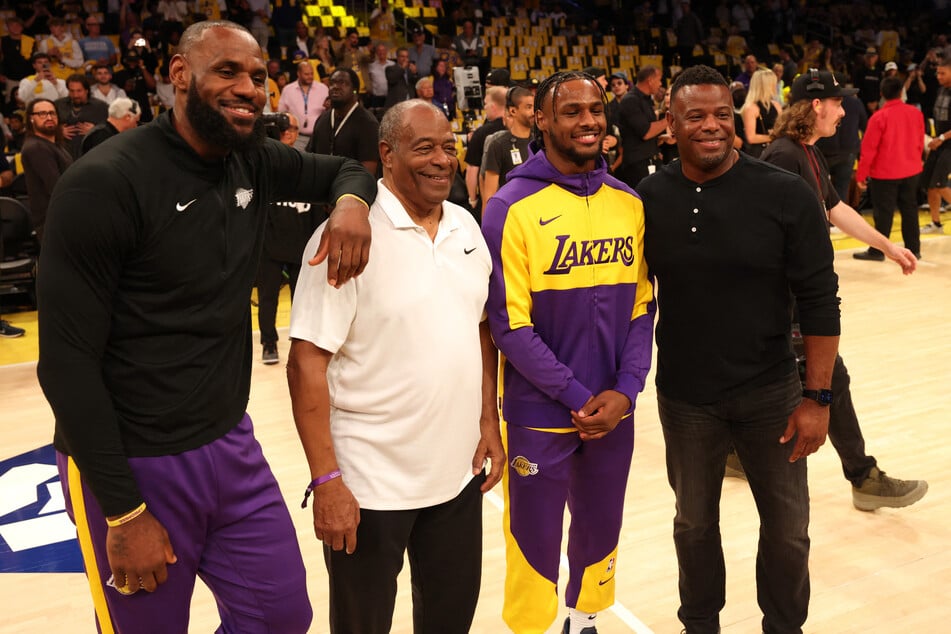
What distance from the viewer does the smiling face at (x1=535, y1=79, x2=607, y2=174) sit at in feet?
8.34

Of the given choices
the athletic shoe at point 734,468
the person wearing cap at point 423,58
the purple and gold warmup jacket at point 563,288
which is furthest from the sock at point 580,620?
the person wearing cap at point 423,58

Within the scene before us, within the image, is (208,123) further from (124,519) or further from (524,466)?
(524,466)

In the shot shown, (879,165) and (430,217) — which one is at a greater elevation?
(430,217)

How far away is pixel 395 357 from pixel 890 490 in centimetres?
256

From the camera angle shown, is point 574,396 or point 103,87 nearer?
point 574,396

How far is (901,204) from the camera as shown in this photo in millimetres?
8594

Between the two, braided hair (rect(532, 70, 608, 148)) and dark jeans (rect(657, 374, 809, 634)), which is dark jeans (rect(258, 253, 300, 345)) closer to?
braided hair (rect(532, 70, 608, 148))

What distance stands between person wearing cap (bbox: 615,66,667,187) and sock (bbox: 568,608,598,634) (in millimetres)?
6322

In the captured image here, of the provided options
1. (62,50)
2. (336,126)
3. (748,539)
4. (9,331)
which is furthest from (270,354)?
(62,50)

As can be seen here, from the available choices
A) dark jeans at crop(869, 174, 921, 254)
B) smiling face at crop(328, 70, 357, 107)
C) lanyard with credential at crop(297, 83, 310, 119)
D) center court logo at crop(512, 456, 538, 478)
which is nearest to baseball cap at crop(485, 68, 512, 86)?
smiling face at crop(328, 70, 357, 107)

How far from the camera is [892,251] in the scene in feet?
12.3

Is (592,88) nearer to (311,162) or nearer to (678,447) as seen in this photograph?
(311,162)

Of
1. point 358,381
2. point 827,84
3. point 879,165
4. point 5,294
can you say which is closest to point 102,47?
point 5,294

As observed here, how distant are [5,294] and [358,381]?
661 cm
